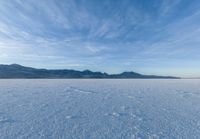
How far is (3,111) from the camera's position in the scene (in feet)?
18.6

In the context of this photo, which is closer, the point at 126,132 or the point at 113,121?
the point at 126,132

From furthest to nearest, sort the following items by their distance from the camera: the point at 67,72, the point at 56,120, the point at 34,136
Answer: the point at 67,72
the point at 56,120
the point at 34,136

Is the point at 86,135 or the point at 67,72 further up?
the point at 67,72

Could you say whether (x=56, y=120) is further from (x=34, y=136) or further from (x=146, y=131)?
(x=146, y=131)

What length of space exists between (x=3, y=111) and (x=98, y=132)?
13.5ft

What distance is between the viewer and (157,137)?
3.60 meters

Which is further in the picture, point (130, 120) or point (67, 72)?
point (67, 72)

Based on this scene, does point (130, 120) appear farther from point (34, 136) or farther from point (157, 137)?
point (34, 136)

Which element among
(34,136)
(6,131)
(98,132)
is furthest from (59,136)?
(6,131)

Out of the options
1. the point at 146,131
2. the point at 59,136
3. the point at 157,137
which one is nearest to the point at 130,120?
the point at 146,131

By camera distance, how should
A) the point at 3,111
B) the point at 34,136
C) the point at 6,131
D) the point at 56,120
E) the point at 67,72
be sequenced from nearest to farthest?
1. the point at 34,136
2. the point at 6,131
3. the point at 56,120
4. the point at 3,111
5. the point at 67,72

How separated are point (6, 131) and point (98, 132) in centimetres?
239

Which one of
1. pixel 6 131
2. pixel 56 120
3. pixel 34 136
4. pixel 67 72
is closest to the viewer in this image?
pixel 34 136

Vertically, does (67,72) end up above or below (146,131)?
above
